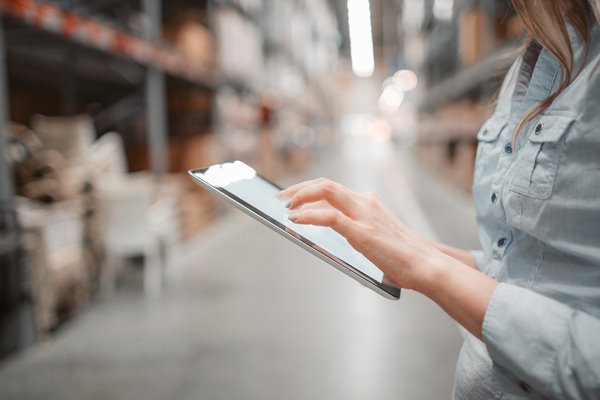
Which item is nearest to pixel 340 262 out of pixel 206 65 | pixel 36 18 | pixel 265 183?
pixel 265 183

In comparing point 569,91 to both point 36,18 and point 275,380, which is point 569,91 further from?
point 36,18

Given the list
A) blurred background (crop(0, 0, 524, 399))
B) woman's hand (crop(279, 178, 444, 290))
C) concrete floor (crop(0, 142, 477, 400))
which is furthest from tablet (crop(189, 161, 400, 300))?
concrete floor (crop(0, 142, 477, 400))

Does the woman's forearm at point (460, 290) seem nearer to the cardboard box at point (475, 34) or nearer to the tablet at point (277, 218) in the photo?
the tablet at point (277, 218)

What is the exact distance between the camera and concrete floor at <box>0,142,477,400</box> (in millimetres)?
2258

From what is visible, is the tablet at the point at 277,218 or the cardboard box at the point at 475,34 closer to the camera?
the tablet at the point at 277,218

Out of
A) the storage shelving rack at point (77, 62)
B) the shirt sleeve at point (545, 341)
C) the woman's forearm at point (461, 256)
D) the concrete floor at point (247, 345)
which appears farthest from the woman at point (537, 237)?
the storage shelving rack at point (77, 62)

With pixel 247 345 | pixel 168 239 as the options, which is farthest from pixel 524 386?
pixel 168 239

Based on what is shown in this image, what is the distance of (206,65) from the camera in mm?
5500

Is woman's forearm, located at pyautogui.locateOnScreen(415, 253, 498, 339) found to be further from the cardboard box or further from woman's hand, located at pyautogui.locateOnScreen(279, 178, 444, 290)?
the cardboard box

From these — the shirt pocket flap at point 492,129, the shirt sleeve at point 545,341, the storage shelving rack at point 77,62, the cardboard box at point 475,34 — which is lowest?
the shirt sleeve at point 545,341

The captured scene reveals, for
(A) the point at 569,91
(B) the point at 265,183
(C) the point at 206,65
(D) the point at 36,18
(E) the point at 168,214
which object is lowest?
(E) the point at 168,214

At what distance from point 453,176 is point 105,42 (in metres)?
7.23

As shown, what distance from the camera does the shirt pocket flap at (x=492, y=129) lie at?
0.86 m

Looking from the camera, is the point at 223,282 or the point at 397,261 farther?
the point at 223,282
